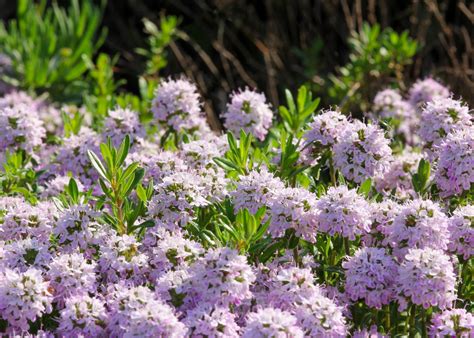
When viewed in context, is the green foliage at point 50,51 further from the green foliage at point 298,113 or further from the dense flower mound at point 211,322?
the dense flower mound at point 211,322

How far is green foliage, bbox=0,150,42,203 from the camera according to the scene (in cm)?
347

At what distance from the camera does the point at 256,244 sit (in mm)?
2787

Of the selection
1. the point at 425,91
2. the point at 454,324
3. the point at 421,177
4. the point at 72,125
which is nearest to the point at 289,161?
the point at 421,177

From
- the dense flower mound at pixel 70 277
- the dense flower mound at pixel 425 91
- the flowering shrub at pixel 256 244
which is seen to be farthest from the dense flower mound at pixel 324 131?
the dense flower mound at pixel 425 91

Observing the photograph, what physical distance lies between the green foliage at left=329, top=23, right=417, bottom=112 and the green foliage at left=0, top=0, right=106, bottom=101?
200cm

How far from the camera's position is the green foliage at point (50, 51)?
634cm

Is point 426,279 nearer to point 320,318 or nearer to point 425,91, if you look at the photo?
point 320,318

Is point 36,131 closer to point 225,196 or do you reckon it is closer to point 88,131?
point 88,131

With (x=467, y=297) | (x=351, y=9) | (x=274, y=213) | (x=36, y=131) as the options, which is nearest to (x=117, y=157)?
(x=274, y=213)

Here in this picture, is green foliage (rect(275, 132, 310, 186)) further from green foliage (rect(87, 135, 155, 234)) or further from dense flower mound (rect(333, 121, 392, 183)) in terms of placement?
green foliage (rect(87, 135, 155, 234))

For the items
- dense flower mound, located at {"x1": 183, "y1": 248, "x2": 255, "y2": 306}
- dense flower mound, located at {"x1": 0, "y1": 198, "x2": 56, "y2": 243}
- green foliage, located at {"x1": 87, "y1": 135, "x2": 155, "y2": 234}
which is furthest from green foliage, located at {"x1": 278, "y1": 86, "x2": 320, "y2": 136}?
dense flower mound, located at {"x1": 183, "y1": 248, "x2": 255, "y2": 306}

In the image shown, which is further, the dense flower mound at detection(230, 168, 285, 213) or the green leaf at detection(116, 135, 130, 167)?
the green leaf at detection(116, 135, 130, 167)

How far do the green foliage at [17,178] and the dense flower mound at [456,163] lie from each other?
1605 millimetres

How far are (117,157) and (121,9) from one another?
6032mm
